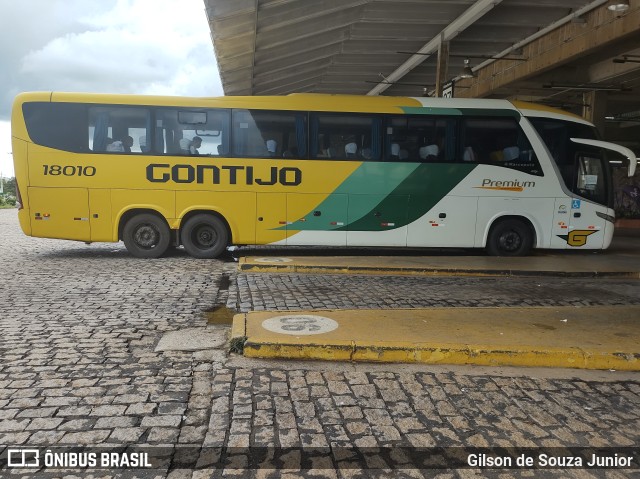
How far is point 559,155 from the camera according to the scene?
33.7ft

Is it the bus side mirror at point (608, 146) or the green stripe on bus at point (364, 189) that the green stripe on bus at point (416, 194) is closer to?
the green stripe on bus at point (364, 189)

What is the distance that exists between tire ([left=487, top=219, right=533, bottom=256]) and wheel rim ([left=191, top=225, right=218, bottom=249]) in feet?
19.9

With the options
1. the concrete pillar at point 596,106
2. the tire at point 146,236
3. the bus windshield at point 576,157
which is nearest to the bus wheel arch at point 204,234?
the tire at point 146,236

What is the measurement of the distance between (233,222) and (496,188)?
5.73 m

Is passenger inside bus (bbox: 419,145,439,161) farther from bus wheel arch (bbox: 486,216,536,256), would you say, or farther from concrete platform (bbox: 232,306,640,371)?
concrete platform (bbox: 232,306,640,371)

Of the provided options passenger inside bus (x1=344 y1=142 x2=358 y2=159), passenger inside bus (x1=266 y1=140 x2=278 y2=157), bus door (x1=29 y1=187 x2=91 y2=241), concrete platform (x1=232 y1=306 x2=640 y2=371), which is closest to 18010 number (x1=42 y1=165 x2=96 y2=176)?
bus door (x1=29 y1=187 x2=91 y2=241)

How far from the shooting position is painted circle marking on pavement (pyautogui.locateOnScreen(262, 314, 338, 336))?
4.56 metres

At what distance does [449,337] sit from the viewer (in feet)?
14.7

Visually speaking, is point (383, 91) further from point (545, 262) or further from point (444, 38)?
point (545, 262)

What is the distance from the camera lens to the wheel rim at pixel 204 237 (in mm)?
10242

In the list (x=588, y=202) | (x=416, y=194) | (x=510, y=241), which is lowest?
(x=510, y=241)

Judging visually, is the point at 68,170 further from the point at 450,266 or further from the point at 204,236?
the point at 450,266

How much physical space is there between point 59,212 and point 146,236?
175 cm

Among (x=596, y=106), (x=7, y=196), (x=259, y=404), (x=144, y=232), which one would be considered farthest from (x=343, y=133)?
(x=7, y=196)
